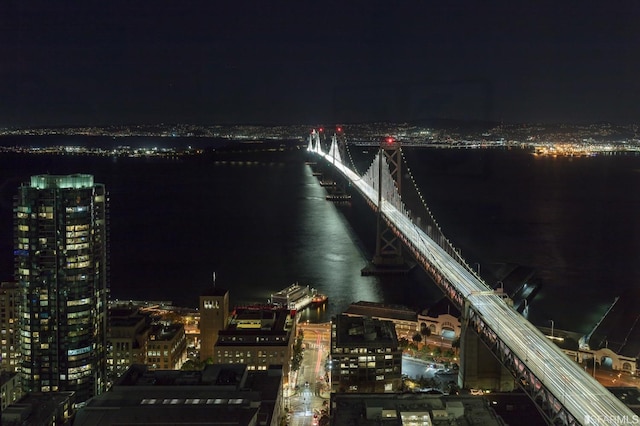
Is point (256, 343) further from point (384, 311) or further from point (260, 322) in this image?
point (384, 311)

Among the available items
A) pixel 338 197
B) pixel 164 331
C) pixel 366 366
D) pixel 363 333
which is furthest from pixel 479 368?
pixel 338 197

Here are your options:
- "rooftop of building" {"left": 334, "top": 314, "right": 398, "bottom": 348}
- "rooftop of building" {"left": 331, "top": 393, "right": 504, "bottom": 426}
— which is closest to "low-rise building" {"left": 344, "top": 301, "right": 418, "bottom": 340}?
"rooftop of building" {"left": 334, "top": 314, "right": 398, "bottom": 348}

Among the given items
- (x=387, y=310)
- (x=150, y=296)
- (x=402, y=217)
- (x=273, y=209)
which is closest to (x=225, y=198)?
(x=273, y=209)

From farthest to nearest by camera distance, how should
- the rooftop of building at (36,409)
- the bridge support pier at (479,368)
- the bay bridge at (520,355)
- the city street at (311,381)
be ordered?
1. the bridge support pier at (479,368)
2. the city street at (311,381)
3. the rooftop of building at (36,409)
4. the bay bridge at (520,355)

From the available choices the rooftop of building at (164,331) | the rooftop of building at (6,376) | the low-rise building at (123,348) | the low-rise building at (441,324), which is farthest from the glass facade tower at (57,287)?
the low-rise building at (441,324)

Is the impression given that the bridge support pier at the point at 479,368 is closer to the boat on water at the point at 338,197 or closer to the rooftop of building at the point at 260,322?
the rooftop of building at the point at 260,322
